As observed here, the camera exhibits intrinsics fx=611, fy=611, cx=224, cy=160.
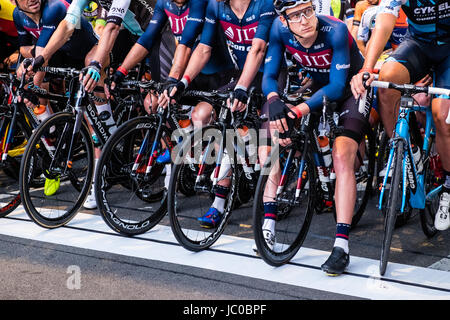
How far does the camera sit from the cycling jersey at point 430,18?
4.46 m

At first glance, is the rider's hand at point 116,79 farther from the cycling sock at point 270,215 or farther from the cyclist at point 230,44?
the cycling sock at point 270,215

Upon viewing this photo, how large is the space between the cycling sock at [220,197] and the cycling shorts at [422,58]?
1679mm

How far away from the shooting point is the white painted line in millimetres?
3986

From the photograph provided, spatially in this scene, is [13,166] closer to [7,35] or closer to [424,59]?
[7,35]

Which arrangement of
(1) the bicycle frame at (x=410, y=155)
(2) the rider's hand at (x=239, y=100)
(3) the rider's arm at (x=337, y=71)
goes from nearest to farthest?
1. (1) the bicycle frame at (x=410, y=155)
2. (3) the rider's arm at (x=337, y=71)
3. (2) the rider's hand at (x=239, y=100)

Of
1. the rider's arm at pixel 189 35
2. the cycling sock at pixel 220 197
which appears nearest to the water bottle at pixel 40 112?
the rider's arm at pixel 189 35

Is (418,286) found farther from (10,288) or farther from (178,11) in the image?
(178,11)

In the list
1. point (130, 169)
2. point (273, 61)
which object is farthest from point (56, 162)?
point (273, 61)

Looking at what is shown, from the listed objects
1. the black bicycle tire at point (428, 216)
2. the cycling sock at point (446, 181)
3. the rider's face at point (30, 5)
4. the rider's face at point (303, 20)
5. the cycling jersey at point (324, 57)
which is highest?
the rider's face at point (30, 5)

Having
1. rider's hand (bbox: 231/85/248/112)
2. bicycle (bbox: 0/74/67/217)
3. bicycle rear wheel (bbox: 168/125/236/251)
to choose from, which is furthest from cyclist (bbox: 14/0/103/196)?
rider's hand (bbox: 231/85/248/112)

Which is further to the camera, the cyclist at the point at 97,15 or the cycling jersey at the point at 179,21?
the cyclist at the point at 97,15

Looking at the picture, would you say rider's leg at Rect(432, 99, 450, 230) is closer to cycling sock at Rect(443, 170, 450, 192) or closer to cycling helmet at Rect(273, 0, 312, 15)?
cycling sock at Rect(443, 170, 450, 192)

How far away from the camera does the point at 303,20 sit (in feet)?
14.0

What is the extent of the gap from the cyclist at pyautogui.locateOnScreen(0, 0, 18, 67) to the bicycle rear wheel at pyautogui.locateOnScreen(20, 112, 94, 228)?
208 cm
